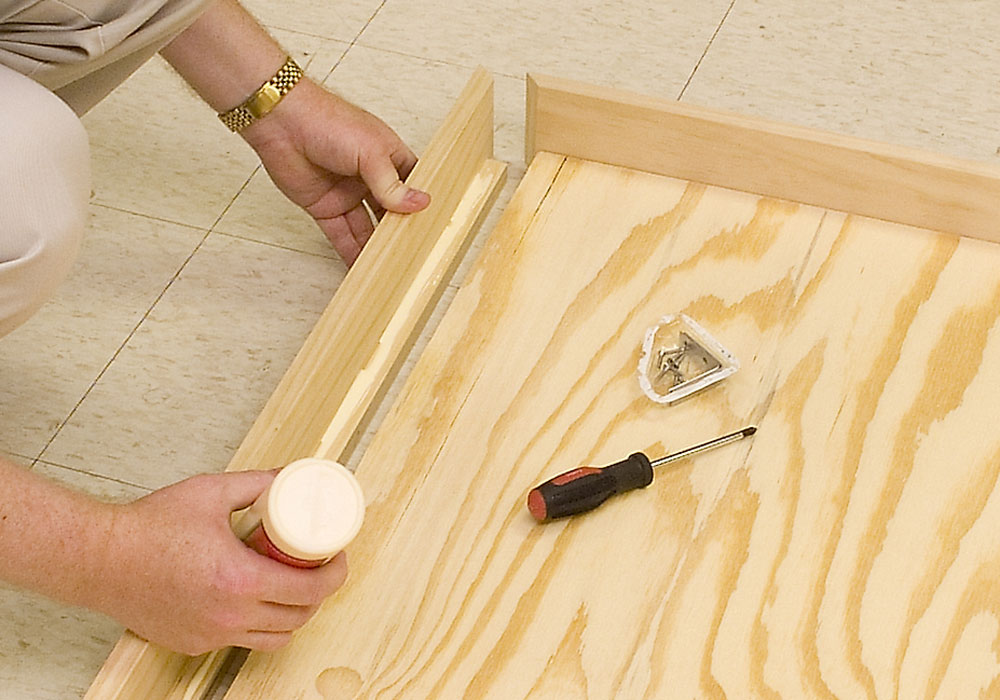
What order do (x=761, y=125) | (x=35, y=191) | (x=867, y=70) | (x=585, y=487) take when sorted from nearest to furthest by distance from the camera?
(x=35, y=191) < (x=585, y=487) < (x=761, y=125) < (x=867, y=70)

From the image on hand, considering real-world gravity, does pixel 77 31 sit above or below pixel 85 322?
above

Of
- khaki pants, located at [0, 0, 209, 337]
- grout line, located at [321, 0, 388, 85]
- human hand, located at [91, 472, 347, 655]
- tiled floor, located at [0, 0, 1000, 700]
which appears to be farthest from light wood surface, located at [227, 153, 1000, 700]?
grout line, located at [321, 0, 388, 85]

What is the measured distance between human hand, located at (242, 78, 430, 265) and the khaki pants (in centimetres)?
18

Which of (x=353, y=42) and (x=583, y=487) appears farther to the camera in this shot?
(x=353, y=42)

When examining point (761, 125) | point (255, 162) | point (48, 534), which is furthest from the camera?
point (255, 162)

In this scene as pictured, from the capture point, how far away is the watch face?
4.27 ft

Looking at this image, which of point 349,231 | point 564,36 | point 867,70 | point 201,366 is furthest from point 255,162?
point 867,70

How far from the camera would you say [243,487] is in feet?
3.18

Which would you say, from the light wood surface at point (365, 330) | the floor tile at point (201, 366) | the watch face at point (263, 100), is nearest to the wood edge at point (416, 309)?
the light wood surface at point (365, 330)

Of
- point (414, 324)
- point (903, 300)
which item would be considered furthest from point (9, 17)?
point (903, 300)

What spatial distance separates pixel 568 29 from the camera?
1.81 meters

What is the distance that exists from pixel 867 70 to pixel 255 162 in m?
0.80

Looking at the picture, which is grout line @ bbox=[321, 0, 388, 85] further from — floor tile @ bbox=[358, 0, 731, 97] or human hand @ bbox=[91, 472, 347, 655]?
human hand @ bbox=[91, 472, 347, 655]

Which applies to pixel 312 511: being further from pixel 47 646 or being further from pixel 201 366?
pixel 201 366
